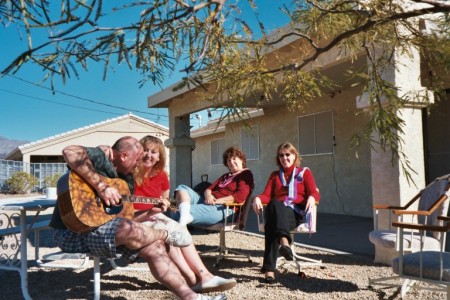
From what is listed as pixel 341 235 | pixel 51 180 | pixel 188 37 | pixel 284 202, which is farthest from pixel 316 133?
pixel 51 180

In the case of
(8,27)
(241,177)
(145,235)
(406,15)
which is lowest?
(145,235)

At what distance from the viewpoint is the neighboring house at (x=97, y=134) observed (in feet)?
79.8

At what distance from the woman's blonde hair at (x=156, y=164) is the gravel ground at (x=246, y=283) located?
940 millimetres

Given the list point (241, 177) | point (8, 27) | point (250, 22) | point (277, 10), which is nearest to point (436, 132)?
point (241, 177)

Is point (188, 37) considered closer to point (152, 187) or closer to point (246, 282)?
point (152, 187)

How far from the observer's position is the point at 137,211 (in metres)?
3.64

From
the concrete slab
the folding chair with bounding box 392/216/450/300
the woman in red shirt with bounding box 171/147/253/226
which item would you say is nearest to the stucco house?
the concrete slab

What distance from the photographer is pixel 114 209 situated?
10.5 ft

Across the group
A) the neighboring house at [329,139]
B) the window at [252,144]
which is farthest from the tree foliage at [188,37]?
the window at [252,144]

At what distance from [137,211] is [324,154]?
679 cm

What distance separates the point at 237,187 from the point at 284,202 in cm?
59

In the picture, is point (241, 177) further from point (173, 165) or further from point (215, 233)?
point (173, 165)

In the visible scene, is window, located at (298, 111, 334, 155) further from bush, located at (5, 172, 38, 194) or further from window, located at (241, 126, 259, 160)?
bush, located at (5, 172, 38, 194)

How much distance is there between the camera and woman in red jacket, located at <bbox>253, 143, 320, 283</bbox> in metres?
4.01
